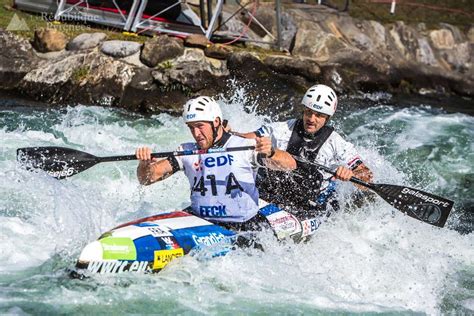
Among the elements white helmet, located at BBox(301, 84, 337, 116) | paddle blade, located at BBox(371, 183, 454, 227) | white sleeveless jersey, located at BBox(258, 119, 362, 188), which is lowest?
paddle blade, located at BBox(371, 183, 454, 227)

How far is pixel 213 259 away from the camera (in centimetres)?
682

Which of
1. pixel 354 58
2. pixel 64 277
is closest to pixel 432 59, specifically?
pixel 354 58

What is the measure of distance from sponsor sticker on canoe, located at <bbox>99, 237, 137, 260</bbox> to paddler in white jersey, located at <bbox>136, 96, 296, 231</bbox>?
3.06 ft

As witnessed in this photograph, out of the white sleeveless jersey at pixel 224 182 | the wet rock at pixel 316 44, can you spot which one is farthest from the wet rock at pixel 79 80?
the white sleeveless jersey at pixel 224 182

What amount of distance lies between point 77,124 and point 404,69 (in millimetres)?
9449

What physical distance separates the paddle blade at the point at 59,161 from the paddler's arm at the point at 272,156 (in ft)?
6.00

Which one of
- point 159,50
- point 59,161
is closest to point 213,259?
point 59,161

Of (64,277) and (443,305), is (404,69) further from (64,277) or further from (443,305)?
(64,277)

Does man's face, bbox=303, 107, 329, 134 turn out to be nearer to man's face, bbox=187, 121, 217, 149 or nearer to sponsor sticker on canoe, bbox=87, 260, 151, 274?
man's face, bbox=187, 121, 217, 149

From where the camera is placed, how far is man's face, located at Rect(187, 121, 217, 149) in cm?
681

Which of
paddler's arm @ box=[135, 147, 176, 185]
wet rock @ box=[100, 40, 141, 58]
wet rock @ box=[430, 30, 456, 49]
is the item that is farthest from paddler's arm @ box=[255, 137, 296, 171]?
wet rock @ box=[430, 30, 456, 49]

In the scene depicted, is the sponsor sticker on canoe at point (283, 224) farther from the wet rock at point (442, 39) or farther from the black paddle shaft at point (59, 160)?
Answer: the wet rock at point (442, 39)

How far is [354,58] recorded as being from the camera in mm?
17547

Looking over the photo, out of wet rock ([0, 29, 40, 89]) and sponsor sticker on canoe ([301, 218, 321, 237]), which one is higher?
wet rock ([0, 29, 40, 89])
